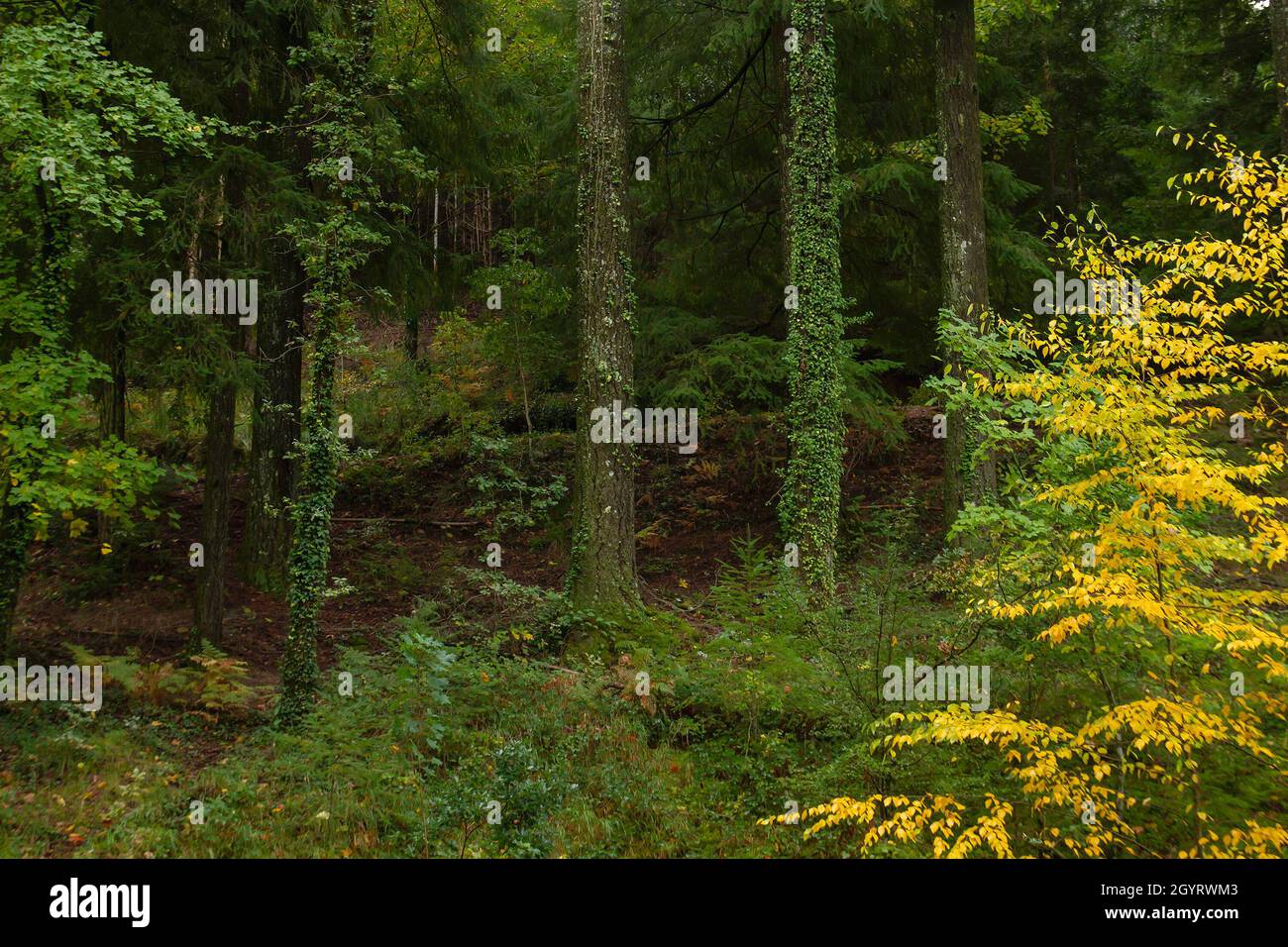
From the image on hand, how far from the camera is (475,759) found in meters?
7.04

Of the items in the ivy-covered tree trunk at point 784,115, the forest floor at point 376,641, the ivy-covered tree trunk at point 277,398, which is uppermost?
the ivy-covered tree trunk at point 784,115

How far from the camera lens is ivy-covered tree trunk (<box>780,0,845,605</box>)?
1009 centimetres

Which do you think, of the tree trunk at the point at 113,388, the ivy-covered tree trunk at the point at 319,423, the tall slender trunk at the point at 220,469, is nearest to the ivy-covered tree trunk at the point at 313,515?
the ivy-covered tree trunk at the point at 319,423

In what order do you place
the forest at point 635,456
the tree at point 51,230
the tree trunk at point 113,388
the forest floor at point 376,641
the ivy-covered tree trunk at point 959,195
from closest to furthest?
1. the forest at point 635,456
2. the forest floor at point 376,641
3. the tree at point 51,230
4. the tree trunk at point 113,388
5. the ivy-covered tree trunk at point 959,195

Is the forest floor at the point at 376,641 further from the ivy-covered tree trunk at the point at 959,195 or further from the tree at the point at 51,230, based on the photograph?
the tree at the point at 51,230

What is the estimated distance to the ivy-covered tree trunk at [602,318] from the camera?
9625 mm

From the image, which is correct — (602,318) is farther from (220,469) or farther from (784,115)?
(220,469)

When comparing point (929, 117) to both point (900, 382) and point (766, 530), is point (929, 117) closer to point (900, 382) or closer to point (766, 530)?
point (900, 382)

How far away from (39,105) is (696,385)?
799 cm

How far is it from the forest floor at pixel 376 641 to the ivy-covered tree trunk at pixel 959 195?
5.54ft

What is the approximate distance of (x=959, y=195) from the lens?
1135 centimetres

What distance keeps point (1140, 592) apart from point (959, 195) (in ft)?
24.9
